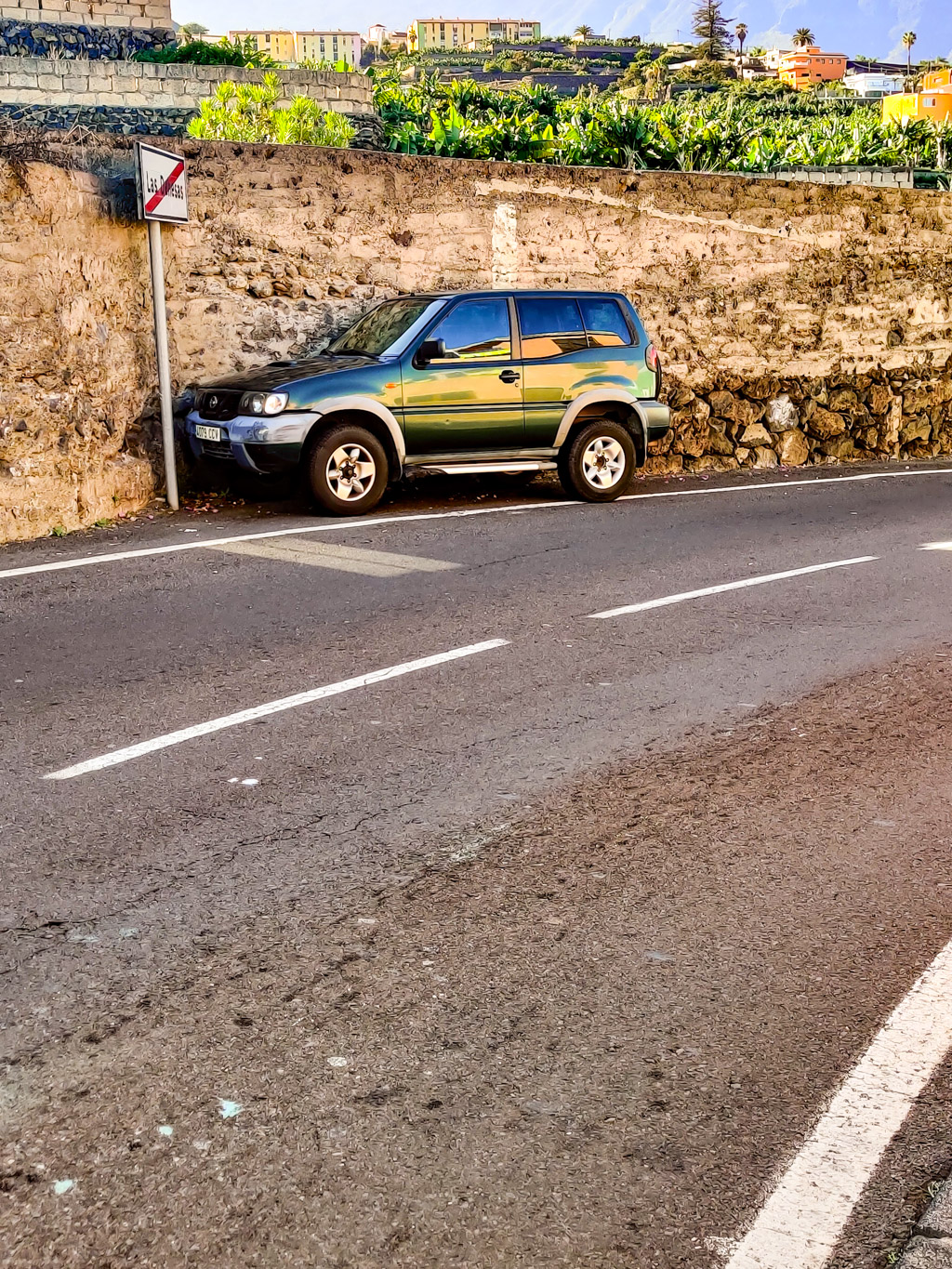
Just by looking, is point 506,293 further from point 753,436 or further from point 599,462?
point 753,436

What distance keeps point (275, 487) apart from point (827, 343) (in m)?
8.53

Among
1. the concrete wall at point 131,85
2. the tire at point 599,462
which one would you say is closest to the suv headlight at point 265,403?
the tire at point 599,462

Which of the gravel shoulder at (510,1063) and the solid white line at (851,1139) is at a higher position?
the gravel shoulder at (510,1063)

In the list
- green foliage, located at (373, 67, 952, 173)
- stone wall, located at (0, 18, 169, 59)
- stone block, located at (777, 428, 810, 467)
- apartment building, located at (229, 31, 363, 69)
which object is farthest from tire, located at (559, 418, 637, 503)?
apartment building, located at (229, 31, 363, 69)

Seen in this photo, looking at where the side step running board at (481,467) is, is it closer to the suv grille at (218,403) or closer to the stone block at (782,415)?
the suv grille at (218,403)

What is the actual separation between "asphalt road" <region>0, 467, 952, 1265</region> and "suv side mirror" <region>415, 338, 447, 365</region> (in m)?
2.63

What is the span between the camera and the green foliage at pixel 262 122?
17562 mm

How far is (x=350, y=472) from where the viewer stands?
11.7m

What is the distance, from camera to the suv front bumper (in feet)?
36.8

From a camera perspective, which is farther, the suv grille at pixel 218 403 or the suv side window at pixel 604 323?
the suv side window at pixel 604 323

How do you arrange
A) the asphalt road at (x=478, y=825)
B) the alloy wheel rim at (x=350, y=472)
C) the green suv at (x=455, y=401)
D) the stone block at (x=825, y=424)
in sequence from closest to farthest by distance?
the asphalt road at (x=478, y=825) < the green suv at (x=455, y=401) < the alloy wheel rim at (x=350, y=472) < the stone block at (x=825, y=424)

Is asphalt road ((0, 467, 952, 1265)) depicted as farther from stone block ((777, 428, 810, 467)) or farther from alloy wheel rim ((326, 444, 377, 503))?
stone block ((777, 428, 810, 467))

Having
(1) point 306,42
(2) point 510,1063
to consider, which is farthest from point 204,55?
(1) point 306,42

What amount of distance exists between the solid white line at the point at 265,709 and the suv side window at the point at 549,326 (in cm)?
561
